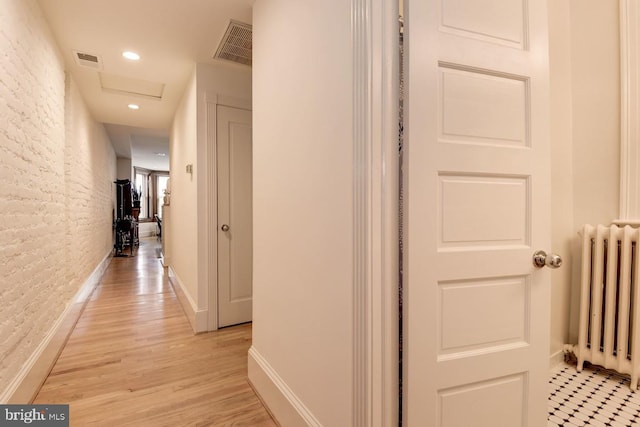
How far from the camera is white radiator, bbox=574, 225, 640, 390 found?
6.04ft

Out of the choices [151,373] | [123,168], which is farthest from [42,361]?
[123,168]

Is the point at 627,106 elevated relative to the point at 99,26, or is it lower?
lower

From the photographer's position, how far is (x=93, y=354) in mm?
2365

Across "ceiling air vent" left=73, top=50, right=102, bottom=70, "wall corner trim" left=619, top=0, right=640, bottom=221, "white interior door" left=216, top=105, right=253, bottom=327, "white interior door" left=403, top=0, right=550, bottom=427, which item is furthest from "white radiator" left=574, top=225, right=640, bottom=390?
"ceiling air vent" left=73, top=50, right=102, bottom=70

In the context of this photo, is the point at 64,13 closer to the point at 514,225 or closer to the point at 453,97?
the point at 453,97

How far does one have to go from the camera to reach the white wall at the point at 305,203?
1.15 m

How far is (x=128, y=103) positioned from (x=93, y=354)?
3059mm

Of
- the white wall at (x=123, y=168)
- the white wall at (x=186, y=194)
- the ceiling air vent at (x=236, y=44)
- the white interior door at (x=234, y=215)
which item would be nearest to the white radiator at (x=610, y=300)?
the white interior door at (x=234, y=215)

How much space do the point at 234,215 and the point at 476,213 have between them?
2360mm

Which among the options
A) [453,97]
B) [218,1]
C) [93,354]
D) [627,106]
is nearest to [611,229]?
[627,106]

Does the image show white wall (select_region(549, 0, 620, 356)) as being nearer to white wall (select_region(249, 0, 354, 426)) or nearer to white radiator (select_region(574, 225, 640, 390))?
white radiator (select_region(574, 225, 640, 390))

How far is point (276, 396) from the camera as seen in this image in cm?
163

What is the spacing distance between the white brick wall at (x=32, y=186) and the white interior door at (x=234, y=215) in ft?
4.05

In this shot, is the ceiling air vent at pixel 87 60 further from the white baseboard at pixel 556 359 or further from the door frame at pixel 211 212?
the white baseboard at pixel 556 359
